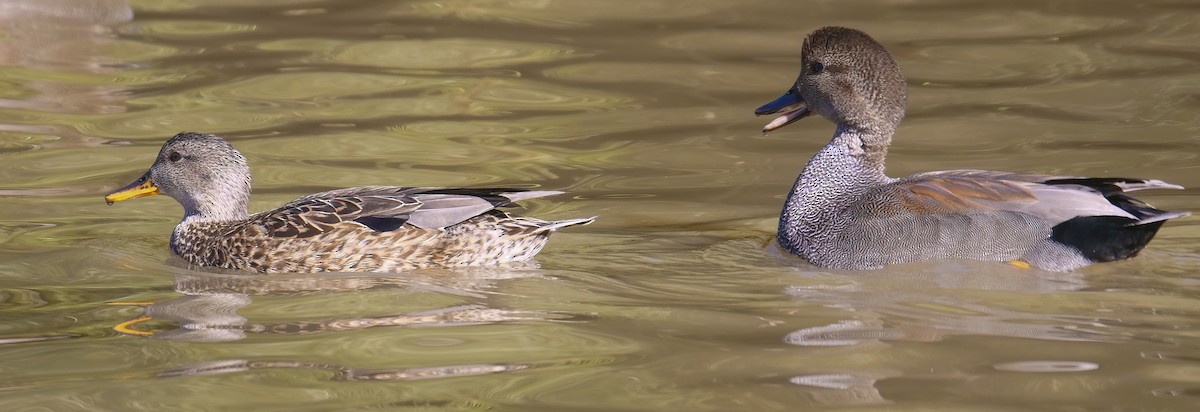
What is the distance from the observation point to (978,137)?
10.4 meters

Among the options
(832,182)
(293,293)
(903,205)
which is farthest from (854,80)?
(293,293)

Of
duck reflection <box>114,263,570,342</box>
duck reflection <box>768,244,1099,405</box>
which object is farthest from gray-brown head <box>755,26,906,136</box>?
duck reflection <box>114,263,570,342</box>

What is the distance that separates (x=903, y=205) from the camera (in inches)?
290

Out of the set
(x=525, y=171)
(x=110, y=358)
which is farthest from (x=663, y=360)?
(x=525, y=171)

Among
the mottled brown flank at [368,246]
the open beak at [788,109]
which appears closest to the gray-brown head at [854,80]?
the open beak at [788,109]

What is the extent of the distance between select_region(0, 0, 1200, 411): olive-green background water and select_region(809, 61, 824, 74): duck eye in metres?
0.85

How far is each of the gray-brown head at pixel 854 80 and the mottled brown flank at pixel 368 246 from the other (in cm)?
136

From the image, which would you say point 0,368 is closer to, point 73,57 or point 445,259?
point 445,259

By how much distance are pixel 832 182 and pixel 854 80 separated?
1.58 feet

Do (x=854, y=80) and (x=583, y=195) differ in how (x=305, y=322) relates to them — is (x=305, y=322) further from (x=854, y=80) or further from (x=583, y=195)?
(x=583, y=195)

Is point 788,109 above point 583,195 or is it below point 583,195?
above

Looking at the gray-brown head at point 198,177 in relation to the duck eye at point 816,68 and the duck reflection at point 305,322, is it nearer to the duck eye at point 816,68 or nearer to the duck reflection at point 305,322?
the duck reflection at point 305,322

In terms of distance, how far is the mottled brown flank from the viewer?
7.50 m

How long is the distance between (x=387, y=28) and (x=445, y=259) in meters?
6.12
